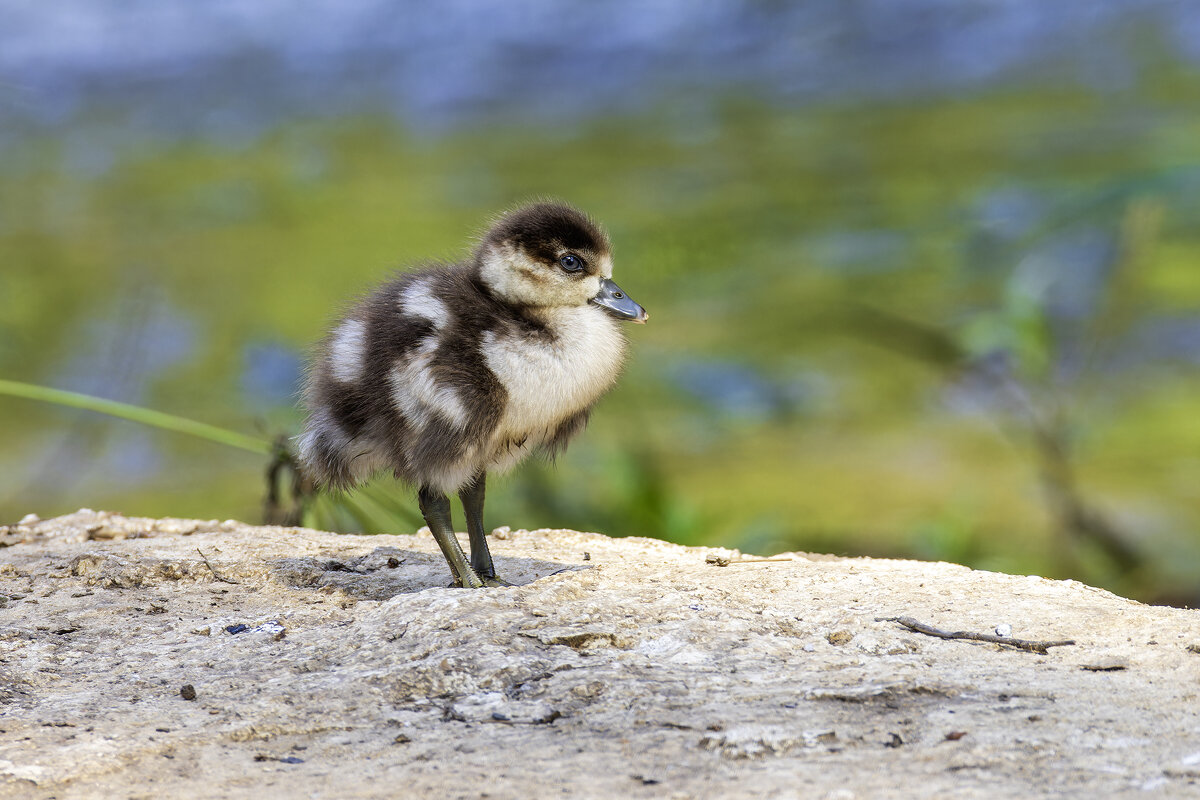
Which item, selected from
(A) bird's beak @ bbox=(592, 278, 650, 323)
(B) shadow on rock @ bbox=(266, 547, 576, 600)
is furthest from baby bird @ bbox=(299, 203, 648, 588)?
(B) shadow on rock @ bbox=(266, 547, 576, 600)

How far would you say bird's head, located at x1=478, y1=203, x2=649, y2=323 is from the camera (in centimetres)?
326

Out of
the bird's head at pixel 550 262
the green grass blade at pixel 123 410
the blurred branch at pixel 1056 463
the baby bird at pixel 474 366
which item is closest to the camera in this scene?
the baby bird at pixel 474 366

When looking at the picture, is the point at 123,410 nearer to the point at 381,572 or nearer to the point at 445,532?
the point at 381,572

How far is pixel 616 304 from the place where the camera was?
335cm

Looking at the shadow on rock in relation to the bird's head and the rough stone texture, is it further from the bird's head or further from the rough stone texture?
the bird's head

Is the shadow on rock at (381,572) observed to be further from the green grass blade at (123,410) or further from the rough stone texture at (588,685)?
the green grass blade at (123,410)

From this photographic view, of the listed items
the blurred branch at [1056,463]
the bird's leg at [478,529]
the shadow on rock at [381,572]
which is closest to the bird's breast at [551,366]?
the bird's leg at [478,529]

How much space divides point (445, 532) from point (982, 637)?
1.32 m

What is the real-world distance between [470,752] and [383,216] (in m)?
6.18

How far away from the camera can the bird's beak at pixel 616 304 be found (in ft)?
11.0

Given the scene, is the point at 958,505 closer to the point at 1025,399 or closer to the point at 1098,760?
the point at 1025,399

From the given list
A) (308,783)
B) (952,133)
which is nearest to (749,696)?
(308,783)

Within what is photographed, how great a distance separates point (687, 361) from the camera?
7.00 m

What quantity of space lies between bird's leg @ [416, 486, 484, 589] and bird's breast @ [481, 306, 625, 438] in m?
0.28
